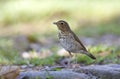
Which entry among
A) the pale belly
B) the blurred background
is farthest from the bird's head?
the blurred background

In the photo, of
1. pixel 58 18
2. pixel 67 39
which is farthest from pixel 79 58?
pixel 58 18

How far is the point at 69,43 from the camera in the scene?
748 cm

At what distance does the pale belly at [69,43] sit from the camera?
7.45 metres

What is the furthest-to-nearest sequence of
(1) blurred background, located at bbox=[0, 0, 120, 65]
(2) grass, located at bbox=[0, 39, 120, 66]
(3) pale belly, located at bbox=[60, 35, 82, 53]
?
(1) blurred background, located at bbox=[0, 0, 120, 65]
(2) grass, located at bbox=[0, 39, 120, 66]
(3) pale belly, located at bbox=[60, 35, 82, 53]

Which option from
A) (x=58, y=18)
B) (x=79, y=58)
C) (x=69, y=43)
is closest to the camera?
(x=69, y=43)

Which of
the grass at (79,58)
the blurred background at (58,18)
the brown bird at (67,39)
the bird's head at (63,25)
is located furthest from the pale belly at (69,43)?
the blurred background at (58,18)

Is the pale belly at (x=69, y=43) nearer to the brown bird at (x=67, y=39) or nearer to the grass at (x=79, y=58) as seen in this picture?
the brown bird at (x=67, y=39)

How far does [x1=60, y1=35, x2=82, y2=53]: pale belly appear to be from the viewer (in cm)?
745

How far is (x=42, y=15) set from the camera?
61.3 feet

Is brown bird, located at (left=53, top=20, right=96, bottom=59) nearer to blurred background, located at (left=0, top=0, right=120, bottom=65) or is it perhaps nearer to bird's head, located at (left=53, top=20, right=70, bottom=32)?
bird's head, located at (left=53, top=20, right=70, bottom=32)

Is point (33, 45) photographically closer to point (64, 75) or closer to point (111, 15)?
point (64, 75)

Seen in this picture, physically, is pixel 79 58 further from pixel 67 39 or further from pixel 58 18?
pixel 58 18

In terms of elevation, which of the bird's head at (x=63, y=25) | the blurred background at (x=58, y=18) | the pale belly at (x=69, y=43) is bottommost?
the pale belly at (x=69, y=43)

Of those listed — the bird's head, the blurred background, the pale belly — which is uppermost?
the blurred background
